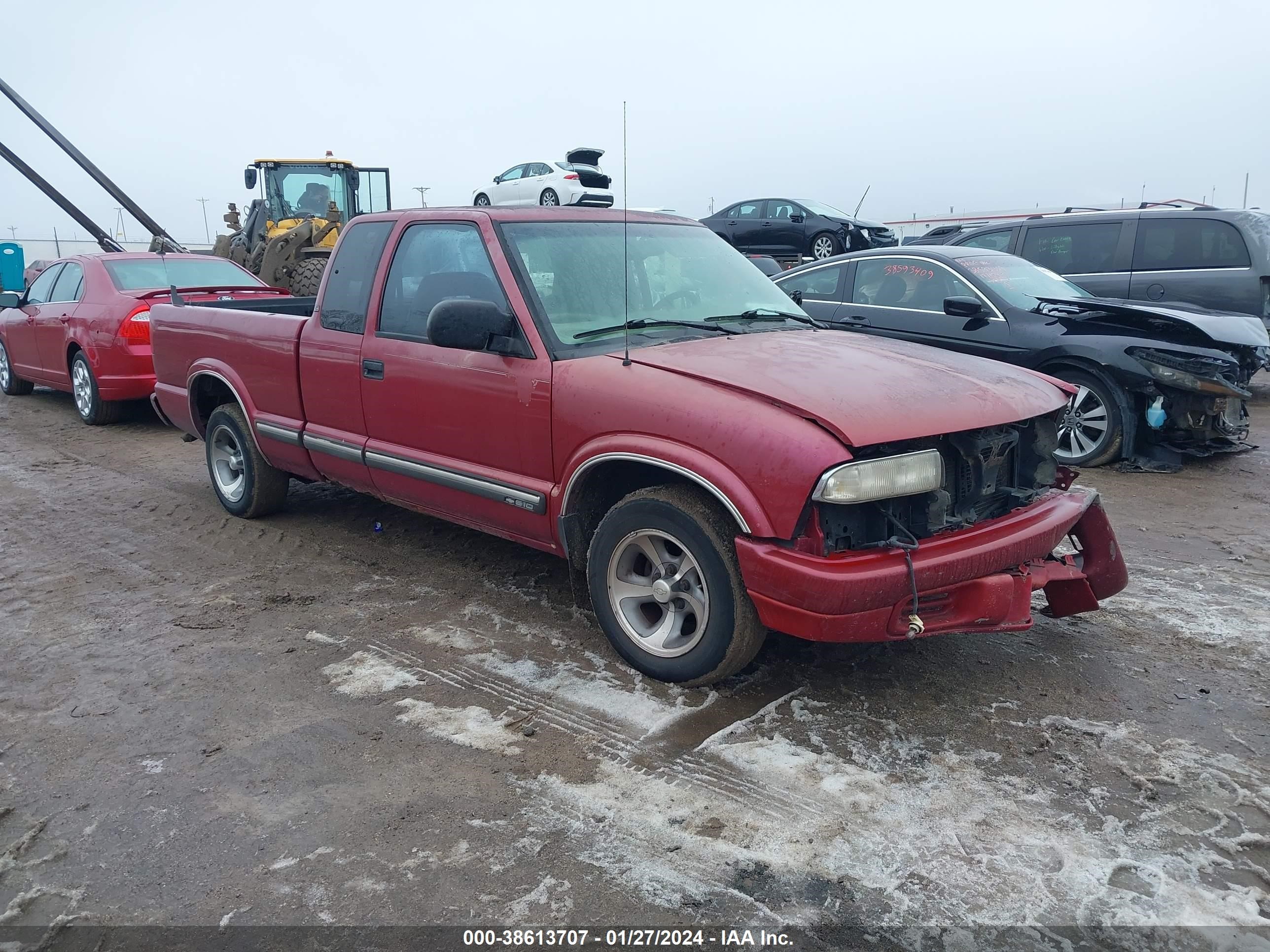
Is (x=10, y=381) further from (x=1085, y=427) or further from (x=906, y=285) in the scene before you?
(x=1085, y=427)

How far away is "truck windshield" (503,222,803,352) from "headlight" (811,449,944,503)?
1.28 metres

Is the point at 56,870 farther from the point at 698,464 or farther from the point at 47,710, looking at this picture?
the point at 698,464

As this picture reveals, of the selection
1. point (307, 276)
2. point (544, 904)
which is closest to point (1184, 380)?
point (544, 904)

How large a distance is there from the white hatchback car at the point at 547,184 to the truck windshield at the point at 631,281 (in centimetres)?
1455

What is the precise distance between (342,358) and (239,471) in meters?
1.72

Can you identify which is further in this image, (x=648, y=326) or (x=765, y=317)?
(x=765, y=317)

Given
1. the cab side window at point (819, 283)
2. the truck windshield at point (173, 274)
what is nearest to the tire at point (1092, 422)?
the cab side window at point (819, 283)

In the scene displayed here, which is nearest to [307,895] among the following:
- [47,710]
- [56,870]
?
[56,870]

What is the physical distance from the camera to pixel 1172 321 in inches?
278

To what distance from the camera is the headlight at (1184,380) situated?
6770mm

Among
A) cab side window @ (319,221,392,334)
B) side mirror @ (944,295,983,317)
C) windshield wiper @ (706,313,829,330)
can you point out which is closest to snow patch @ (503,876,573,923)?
windshield wiper @ (706,313,829,330)

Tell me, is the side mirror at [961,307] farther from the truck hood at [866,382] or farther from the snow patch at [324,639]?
the snow patch at [324,639]

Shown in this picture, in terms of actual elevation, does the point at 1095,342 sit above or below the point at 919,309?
below

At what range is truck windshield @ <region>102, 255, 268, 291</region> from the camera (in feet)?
30.0
